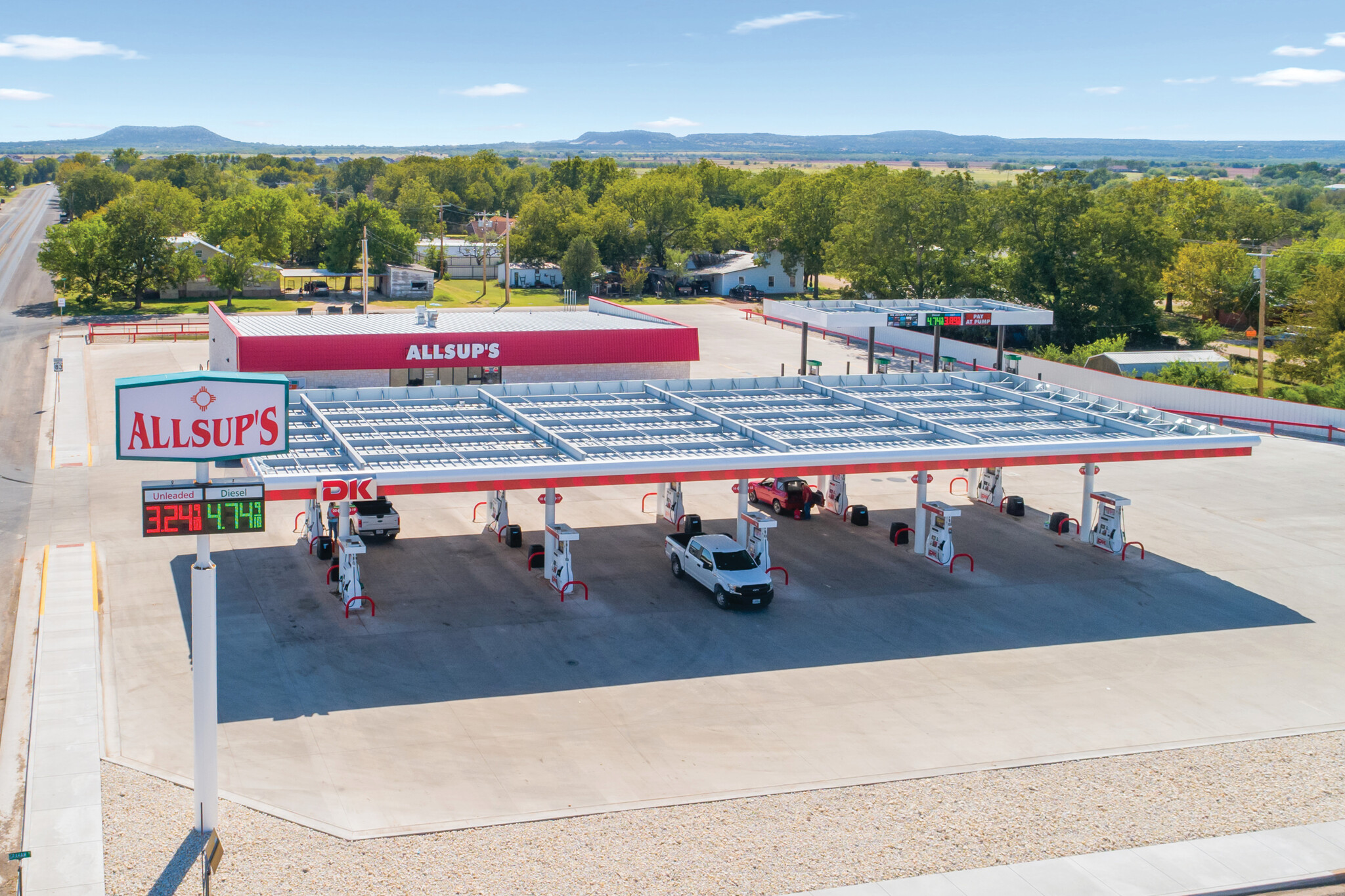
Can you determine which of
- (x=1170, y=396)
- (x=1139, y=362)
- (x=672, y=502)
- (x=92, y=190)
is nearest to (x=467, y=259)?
(x=92, y=190)

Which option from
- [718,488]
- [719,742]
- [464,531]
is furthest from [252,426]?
[718,488]

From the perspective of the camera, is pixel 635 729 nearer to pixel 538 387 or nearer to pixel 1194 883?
pixel 1194 883

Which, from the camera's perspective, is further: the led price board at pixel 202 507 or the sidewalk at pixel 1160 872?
the led price board at pixel 202 507

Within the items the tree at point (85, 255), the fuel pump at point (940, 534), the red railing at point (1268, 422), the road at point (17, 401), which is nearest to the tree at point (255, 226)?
the tree at point (85, 255)

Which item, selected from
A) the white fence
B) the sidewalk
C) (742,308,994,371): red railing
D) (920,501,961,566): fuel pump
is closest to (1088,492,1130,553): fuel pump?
(920,501,961,566): fuel pump

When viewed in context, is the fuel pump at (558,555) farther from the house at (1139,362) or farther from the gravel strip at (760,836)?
the house at (1139,362)

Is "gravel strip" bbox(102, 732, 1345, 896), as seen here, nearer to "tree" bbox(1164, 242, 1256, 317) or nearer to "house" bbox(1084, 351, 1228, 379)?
"house" bbox(1084, 351, 1228, 379)
